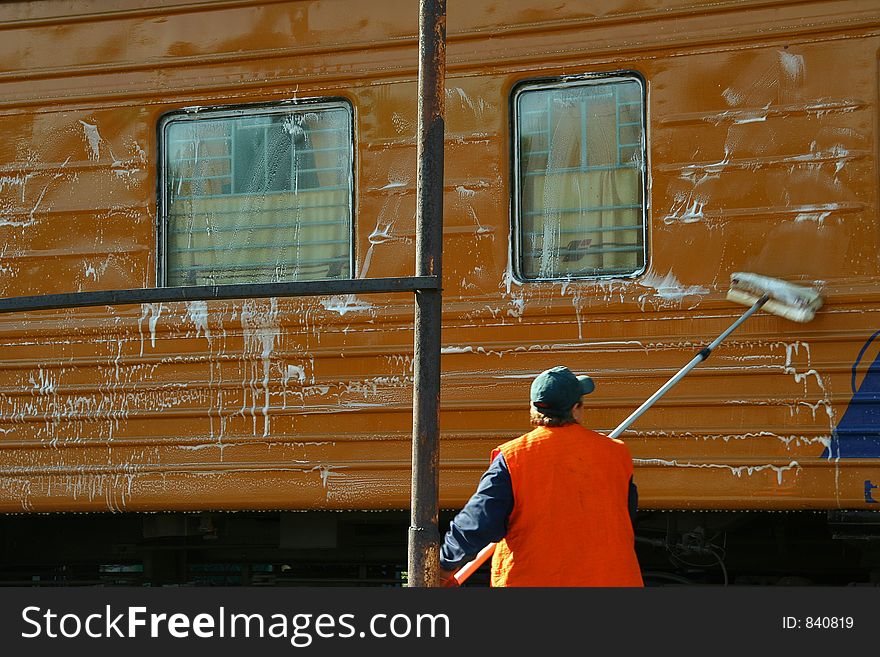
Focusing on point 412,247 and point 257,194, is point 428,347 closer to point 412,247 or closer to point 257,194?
point 412,247

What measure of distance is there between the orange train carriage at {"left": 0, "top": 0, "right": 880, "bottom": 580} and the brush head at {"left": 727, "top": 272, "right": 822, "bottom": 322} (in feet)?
0.24

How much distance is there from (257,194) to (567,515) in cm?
244

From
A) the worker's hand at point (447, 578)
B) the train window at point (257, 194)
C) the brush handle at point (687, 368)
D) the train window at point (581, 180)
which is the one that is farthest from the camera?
the train window at point (257, 194)

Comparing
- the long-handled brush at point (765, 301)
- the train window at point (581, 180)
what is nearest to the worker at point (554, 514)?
the long-handled brush at point (765, 301)

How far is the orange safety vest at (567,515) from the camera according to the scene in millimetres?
3471

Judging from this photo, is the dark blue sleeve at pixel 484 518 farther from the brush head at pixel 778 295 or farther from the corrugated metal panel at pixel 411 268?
the brush head at pixel 778 295

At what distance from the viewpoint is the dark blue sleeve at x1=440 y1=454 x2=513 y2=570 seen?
11.3ft

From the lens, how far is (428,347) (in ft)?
11.2

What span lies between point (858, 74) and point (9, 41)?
364cm

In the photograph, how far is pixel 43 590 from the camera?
3.23 meters

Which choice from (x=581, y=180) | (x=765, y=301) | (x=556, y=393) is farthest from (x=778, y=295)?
(x=556, y=393)

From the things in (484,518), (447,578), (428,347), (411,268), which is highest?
(411,268)

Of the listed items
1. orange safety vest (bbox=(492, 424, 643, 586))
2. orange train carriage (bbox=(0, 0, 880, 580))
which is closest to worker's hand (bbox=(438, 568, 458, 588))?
orange safety vest (bbox=(492, 424, 643, 586))

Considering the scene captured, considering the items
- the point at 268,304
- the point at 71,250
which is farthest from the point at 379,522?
the point at 71,250
